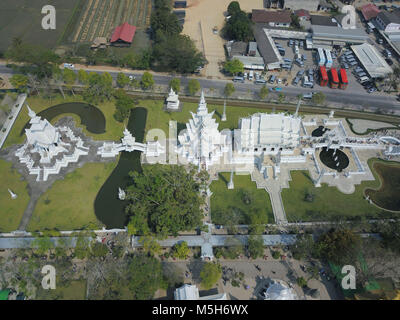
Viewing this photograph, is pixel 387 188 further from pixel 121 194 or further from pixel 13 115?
pixel 13 115

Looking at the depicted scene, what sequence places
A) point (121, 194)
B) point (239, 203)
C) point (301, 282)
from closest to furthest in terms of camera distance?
point (301, 282) < point (121, 194) < point (239, 203)

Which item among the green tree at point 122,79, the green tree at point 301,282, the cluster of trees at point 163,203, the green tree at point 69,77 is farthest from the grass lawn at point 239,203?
the green tree at point 69,77

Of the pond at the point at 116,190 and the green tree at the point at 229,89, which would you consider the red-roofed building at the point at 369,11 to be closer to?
the green tree at the point at 229,89

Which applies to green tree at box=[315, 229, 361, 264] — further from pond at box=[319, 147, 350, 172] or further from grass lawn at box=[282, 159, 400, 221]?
pond at box=[319, 147, 350, 172]

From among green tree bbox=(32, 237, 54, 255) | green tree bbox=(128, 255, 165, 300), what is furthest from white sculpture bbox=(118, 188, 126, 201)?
green tree bbox=(128, 255, 165, 300)

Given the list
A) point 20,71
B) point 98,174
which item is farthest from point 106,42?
point 98,174

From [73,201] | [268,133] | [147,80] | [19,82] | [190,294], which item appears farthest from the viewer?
[147,80]

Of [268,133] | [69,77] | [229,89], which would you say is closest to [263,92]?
[229,89]

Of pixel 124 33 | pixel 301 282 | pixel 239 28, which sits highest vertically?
pixel 239 28
